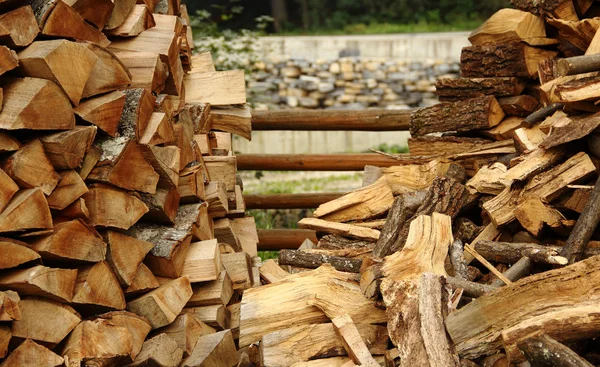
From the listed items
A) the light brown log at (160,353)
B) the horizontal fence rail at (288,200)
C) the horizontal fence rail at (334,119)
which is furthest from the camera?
the horizontal fence rail at (288,200)

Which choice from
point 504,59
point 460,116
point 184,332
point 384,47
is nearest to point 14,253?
point 184,332

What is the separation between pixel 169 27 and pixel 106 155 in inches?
32.3

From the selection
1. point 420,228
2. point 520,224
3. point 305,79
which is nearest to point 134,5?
point 420,228

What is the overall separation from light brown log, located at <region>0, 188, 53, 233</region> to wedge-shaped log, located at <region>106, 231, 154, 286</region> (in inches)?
12.2

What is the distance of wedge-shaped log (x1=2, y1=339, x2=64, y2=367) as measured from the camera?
2678mm

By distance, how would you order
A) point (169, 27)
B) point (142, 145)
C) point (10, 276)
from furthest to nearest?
point (169, 27) → point (142, 145) → point (10, 276)

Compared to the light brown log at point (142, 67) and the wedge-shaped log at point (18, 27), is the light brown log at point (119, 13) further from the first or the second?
the wedge-shaped log at point (18, 27)

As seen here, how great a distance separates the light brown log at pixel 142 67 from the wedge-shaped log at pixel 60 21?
0.85ft

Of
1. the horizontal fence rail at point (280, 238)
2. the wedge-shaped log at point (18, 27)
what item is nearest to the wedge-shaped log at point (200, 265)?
the wedge-shaped log at point (18, 27)

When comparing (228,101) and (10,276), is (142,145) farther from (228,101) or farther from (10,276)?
(228,101)

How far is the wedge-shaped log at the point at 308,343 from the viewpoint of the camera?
2.85m

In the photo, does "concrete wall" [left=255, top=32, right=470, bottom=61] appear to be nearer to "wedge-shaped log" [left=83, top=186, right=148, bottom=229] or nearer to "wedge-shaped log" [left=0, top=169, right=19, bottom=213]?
"wedge-shaped log" [left=83, top=186, right=148, bottom=229]

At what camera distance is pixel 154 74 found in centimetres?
323

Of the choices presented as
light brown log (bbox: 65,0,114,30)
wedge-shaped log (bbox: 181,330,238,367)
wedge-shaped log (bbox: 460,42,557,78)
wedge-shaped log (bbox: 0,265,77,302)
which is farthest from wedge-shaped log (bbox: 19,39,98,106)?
wedge-shaped log (bbox: 460,42,557,78)
